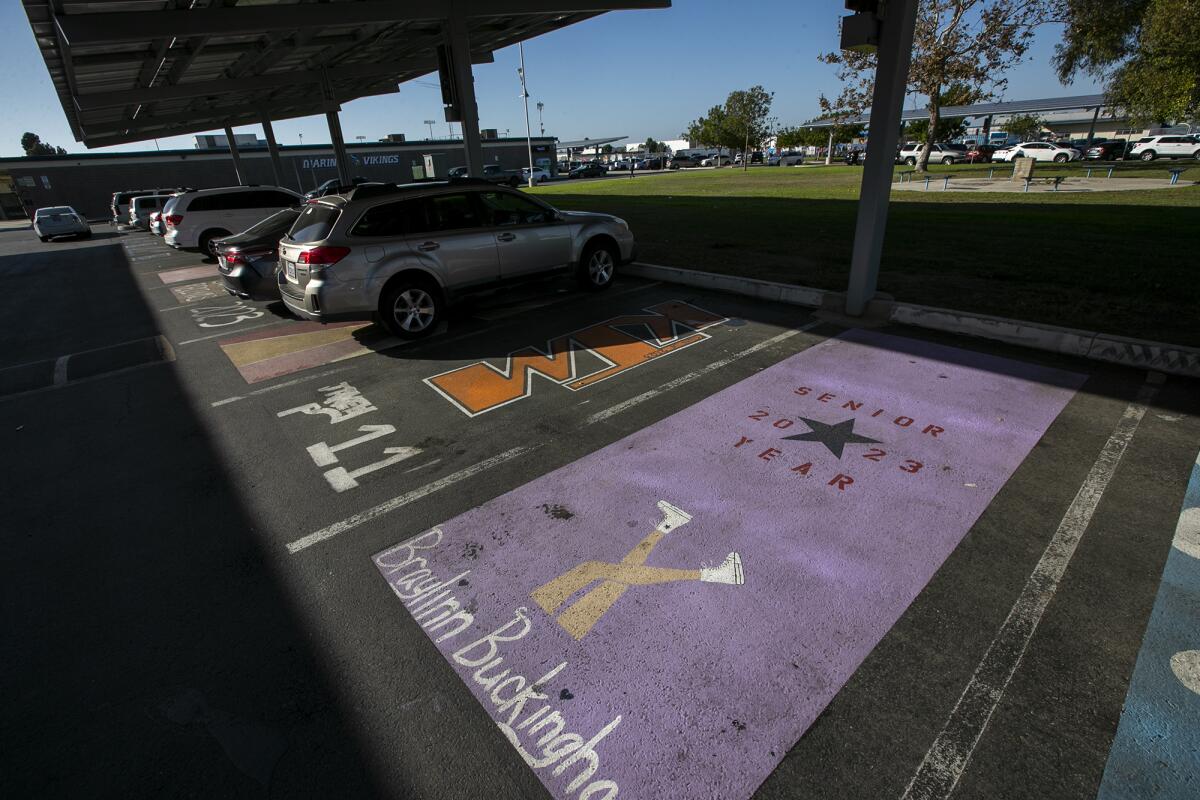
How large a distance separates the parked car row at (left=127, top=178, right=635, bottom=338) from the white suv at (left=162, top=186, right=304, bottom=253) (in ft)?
24.7

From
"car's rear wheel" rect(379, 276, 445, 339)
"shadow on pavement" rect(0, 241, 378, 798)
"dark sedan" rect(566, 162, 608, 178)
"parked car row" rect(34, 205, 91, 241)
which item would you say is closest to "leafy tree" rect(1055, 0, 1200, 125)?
"car's rear wheel" rect(379, 276, 445, 339)

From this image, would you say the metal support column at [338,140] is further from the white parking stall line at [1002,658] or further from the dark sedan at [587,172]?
the dark sedan at [587,172]

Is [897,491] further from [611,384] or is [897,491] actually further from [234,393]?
[234,393]

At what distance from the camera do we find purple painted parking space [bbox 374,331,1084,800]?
246 centimetres

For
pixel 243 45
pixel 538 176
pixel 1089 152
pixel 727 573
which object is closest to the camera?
pixel 727 573

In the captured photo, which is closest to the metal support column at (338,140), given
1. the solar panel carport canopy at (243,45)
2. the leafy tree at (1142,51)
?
the solar panel carport canopy at (243,45)

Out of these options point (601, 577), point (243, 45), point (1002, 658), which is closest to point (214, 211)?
point (243, 45)

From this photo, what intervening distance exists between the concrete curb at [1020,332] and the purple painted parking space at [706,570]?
904 mm

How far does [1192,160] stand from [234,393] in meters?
50.3

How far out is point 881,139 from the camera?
22.4ft

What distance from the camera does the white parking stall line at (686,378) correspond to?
17.4 feet

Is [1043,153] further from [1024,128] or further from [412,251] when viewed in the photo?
[412,251]

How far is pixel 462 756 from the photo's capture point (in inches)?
94.0

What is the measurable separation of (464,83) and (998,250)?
11.0 meters
